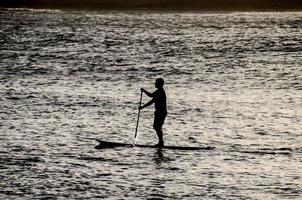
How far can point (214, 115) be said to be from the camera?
4278cm

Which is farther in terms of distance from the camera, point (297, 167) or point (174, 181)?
point (297, 167)

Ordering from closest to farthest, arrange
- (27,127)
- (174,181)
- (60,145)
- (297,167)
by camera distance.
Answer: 1. (174,181)
2. (297,167)
3. (60,145)
4. (27,127)

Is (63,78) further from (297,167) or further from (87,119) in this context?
(297,167)

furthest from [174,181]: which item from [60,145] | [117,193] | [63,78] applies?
[63,78]

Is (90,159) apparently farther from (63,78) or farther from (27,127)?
(63,78)

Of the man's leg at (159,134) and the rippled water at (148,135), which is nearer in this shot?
the rippled water at (148,135)

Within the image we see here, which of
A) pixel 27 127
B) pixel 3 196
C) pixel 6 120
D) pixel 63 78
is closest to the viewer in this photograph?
pixel 3 196

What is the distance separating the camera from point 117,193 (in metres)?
24.2

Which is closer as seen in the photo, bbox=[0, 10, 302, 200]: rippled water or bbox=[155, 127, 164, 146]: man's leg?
bbox=[0, 10, 302, 200]: rippled water

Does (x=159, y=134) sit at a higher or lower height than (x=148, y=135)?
higher

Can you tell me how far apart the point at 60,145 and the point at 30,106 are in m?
14.7

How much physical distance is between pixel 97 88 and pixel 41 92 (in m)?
5.40

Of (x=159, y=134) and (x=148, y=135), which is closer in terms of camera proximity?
(x=159, y=134)

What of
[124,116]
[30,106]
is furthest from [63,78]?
[124,116]
